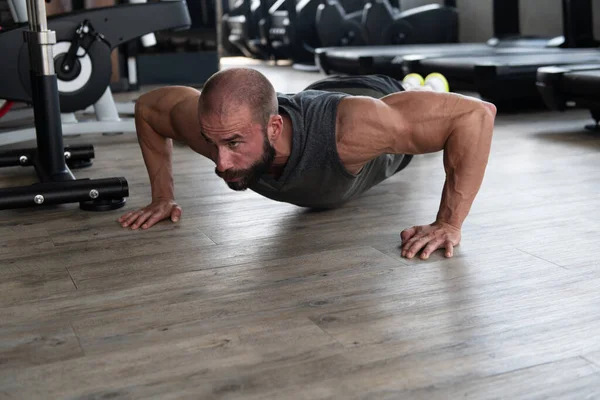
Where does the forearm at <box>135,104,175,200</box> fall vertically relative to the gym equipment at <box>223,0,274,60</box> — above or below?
below

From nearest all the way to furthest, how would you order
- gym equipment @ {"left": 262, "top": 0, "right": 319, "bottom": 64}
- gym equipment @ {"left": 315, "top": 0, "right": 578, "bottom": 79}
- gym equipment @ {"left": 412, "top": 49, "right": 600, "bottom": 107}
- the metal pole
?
1. the metal pole
2. gym equipment @ {"left": 412, "top": 49, "right": 600, "bottom": 107}
3. gym equipment @ {"left": 315, "top": 0, "right": 578, "bottom": 79}
4. gym equipment @ {"left": 262, "top": 0, "right": 319, "bottom": 64}

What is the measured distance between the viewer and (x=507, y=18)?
236 inches

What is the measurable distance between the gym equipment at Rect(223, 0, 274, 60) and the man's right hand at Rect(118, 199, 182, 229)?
19.8 ft

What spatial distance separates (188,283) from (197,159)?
1.48 m

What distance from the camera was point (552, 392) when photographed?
1042mm

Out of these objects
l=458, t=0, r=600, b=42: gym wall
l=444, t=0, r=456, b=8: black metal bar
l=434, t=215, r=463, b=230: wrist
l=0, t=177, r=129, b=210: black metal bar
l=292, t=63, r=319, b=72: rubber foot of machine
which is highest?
l=444, t=0, r=456, b=8: black metal bar

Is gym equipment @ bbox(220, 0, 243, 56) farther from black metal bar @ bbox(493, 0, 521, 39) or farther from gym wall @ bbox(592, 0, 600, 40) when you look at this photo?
gym wall @ bbox(592, 0, 600, 40)

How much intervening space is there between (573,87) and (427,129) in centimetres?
194

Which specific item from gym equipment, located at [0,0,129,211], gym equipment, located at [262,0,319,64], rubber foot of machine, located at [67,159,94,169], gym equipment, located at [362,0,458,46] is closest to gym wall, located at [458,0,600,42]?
gym equipment, located at [362,0,458,46]


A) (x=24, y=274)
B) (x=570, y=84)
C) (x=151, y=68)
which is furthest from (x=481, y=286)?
(x=151, y=68)

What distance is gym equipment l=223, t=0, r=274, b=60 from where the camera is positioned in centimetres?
816

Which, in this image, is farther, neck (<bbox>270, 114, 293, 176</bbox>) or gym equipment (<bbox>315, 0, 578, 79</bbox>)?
gym equipment (<bbox>315, 0, 578, 79</bbox>)

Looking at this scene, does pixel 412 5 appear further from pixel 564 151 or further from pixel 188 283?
pixel 188 283

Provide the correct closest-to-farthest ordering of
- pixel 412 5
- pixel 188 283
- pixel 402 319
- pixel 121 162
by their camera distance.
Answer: pixel 402 319 < pixel 188 283 < pixel 121 162 < pixel 412 5
